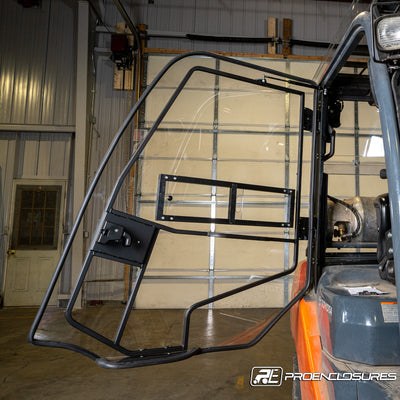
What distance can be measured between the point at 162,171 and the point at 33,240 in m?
6.37

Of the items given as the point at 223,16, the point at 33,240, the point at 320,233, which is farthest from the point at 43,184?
the point at 320,233

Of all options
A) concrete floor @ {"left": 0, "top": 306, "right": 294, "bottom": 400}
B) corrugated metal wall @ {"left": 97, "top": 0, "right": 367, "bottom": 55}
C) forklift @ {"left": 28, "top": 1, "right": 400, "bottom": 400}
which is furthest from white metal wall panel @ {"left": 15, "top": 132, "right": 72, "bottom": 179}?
forklift @ {"left": 28, "top": 1, "right": 400, "bottom": 400}

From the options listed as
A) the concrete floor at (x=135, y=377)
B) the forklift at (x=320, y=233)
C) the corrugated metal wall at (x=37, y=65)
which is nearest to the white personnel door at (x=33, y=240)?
the corrugated metal wall at (x=37, y=65)

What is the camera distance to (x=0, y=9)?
7449 millimetres

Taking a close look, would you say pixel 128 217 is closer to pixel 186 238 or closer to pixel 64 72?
pixel 186 238

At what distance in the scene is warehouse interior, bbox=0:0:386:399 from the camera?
202 cm

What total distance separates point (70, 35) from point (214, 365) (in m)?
7.57

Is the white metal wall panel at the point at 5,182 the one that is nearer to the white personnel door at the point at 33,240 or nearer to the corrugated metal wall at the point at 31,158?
the corrugated metal wall at the point at 31,158

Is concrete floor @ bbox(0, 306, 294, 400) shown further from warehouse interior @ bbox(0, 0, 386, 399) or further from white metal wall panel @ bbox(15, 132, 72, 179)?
white metal wall panel @ bbox(15, 132, 72, 179)

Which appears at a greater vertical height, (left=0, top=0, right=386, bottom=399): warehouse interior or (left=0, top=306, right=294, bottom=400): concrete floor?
(left=0, top=0, right=386, bottom=399): warehouse interior

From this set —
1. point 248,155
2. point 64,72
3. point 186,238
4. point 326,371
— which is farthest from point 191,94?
point 64,72

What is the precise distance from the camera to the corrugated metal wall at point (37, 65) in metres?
7.40

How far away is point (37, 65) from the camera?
7430mm

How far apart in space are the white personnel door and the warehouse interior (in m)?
0.03
